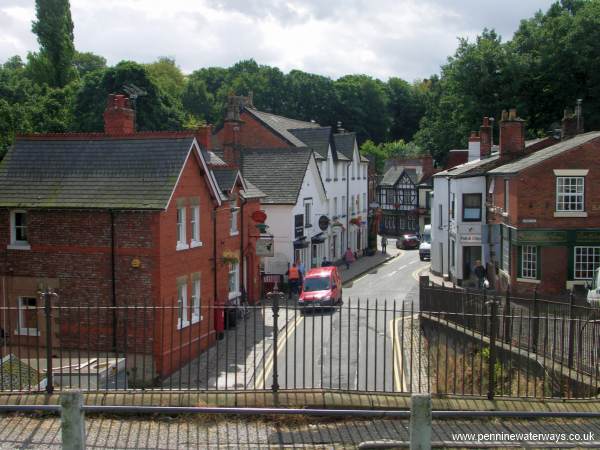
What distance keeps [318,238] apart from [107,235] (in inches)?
981

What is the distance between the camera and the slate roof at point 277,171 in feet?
135

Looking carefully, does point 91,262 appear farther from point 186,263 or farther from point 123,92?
point 123,92

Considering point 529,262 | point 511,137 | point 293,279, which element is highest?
point 511,137

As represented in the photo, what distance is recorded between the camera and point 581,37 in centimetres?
5328

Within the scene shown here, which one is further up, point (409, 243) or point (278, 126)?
point (278, 126)

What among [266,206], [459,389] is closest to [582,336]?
[459,389]

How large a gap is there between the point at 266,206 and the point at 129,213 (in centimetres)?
1917

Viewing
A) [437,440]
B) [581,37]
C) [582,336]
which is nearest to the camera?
[437,440]

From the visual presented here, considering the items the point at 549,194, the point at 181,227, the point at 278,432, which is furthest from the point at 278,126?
the point at 278,432

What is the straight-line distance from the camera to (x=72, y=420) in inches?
330

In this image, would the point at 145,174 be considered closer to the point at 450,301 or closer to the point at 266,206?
the point at 450,301

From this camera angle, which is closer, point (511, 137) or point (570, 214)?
point (570, 214)

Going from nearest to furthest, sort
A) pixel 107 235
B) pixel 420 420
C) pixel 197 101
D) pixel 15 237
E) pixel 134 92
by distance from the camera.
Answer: pixel 420 420 < pixel 107 235 < pixel 15 237 < pixel 134 92 < pixel 197 101

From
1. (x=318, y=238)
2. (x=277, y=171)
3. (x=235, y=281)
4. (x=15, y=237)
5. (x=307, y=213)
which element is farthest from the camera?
(x=318, y=238)
